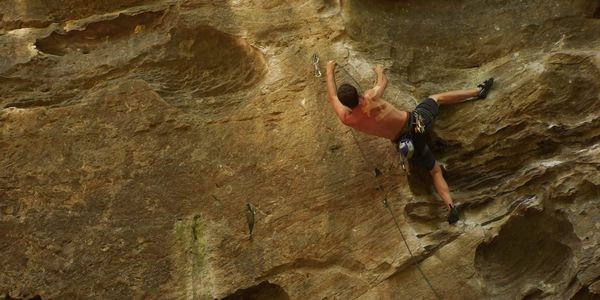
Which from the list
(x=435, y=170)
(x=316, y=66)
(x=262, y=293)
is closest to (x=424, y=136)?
(x=435, y=170)

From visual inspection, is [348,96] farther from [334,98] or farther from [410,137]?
[410,137]

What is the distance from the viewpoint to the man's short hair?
6.14m

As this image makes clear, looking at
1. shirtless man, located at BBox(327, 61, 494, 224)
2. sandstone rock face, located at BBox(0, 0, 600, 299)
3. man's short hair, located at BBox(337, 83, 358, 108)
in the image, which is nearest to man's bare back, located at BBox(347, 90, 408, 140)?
shirtless man, located at BBox(327, 61, 494, 224)

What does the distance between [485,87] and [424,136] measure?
3.33 feet

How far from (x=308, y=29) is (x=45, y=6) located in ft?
9.41

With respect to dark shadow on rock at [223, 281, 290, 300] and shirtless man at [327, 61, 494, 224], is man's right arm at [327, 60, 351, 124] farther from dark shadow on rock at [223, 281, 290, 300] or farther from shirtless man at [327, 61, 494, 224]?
dark shadow on rock at [223, 281, 290, 300]

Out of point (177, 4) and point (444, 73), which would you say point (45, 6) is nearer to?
point (177, 4)

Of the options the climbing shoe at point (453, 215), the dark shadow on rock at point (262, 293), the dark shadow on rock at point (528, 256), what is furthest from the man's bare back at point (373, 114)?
the dark shadow on rock at point (262, 293)

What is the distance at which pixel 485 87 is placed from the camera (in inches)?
278

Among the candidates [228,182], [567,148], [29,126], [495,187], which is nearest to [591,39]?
[567,148]

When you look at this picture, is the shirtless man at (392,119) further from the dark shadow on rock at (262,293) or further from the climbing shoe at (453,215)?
the dark shadow on rock at (262,293)

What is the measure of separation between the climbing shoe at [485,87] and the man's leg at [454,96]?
36 millimetres

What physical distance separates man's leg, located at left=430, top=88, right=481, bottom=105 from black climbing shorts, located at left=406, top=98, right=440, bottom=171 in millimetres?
114

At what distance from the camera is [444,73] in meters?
7.41
